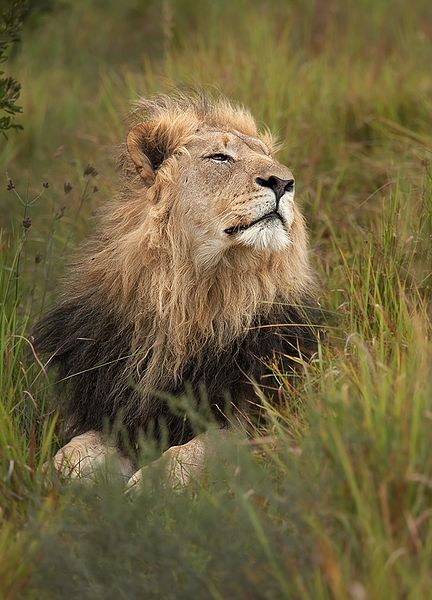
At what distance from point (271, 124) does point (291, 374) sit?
2.75m

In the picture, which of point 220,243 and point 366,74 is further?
point 366,74

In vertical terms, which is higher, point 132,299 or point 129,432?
point 132,299

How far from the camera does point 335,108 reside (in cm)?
767

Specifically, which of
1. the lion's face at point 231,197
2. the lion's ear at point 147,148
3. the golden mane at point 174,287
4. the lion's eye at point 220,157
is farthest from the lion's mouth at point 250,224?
the lion's ear at point 147,148

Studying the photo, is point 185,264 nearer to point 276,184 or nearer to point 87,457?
point 276,184

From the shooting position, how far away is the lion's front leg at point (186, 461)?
3.98 meters

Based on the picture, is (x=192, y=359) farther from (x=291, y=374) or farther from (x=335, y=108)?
(x=335, y=108)

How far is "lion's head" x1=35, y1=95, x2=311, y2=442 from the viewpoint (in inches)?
182

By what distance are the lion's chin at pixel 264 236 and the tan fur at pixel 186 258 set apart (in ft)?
0.14

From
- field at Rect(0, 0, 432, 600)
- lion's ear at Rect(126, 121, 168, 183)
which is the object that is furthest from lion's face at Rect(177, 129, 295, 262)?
field at Rect(0, 0, 432, 600)

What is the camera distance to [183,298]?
472cm

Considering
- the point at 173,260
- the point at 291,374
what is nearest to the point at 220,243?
the point at 173,260

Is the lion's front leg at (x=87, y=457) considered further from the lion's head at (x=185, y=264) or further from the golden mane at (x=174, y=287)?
the golden mane at (x=174, y=287)

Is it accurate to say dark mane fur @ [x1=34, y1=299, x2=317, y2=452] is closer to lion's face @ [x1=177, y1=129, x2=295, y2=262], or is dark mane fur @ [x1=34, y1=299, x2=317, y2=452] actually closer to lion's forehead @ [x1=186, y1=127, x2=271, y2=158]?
lion's face @ [x1=177, y1=129, x2=295, y2=262]
